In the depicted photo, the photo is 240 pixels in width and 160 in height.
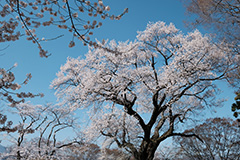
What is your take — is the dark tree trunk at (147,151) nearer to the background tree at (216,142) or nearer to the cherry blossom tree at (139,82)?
the cherry blossom tree at (139,82)

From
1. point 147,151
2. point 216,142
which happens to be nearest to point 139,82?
point 147,151

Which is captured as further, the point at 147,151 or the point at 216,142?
the point at 216,142

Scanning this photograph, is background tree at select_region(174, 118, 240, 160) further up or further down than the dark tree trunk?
further up

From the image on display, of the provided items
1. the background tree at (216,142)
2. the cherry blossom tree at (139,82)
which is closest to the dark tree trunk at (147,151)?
the cherry blossom tree at (139,82)

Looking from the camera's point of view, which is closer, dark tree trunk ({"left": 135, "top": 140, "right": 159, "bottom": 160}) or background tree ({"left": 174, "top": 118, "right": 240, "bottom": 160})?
dark tree trunk ({"left": 135, "top": 140, "right": 159, "bottom": 160})

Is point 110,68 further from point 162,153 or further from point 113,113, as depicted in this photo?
point 162,153

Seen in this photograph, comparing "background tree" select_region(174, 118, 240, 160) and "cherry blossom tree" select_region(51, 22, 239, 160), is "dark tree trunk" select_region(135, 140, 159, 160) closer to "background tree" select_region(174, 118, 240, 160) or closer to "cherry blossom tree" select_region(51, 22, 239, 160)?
"cherry blossom tree" select_region(51, 22, 239, 160)

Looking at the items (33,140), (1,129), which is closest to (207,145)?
(33,140)

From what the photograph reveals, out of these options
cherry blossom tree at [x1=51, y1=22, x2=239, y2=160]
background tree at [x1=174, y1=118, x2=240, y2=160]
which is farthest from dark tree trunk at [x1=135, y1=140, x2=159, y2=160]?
background tree at [x1=174, y1=118, x2=240, y2=160]

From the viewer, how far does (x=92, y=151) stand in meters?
19.8

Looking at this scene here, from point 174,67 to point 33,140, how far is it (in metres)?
9.83

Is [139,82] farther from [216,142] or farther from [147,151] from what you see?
[216,142]

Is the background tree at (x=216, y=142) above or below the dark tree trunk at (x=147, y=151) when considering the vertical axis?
above

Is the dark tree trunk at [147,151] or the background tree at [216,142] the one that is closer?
the dark tree trunk at [147,151]
